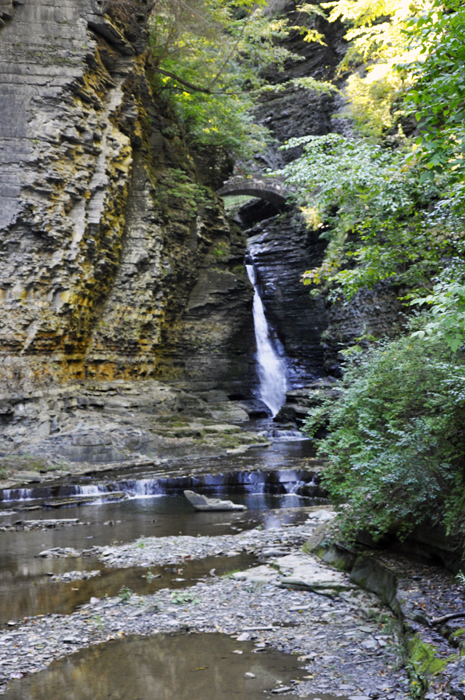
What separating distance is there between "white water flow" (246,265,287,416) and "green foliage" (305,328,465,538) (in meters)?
21.1

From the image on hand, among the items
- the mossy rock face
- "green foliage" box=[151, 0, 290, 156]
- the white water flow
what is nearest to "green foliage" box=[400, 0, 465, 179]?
the mossy rock face

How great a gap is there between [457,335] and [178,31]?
23.7 m

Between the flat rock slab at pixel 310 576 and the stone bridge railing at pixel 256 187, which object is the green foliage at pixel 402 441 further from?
the stone bridge railing at pixel 256 187

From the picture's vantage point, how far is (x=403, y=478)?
513cm

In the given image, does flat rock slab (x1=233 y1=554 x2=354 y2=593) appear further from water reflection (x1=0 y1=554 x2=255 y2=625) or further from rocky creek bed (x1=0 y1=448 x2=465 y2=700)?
water reflection (x1=0 y1=554 x2=255 y2=625)

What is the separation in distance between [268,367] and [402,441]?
951 inches

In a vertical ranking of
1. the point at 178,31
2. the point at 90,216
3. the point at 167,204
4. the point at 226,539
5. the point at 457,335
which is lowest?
the point at 226,539

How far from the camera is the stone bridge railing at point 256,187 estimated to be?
3166 centimetres

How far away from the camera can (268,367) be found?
96.0ft

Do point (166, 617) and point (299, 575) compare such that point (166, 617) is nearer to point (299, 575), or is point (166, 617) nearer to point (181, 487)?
point (299, 575)

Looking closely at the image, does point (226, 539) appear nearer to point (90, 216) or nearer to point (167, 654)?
point (167, 654)

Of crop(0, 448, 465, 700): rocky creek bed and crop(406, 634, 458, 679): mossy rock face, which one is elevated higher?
crop(406, 634, 458, 679): mossy rock face

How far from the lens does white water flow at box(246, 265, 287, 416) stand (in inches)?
1109

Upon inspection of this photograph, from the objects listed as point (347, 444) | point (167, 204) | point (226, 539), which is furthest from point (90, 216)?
point (347, 444)
